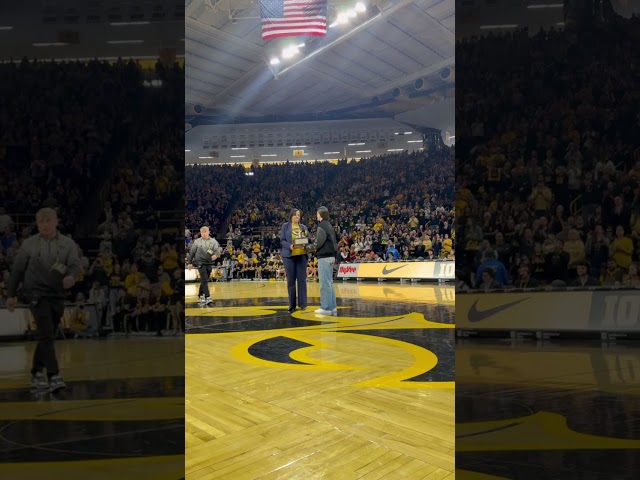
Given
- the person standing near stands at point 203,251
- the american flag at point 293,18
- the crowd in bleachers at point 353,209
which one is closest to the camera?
the person standing near stands at point 203,251

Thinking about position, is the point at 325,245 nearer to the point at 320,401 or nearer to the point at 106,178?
the point at 320,401

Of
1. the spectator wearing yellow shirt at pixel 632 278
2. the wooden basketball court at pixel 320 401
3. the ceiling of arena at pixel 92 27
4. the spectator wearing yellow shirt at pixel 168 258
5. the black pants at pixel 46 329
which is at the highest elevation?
the ceiling of arena at pixel 92 27

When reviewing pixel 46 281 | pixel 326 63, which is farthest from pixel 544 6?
pixel 326 63

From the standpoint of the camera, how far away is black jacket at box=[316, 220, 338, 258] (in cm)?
679

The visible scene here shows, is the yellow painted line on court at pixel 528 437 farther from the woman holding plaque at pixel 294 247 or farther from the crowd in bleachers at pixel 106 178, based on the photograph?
the woman holding plaque at pixel 294 247

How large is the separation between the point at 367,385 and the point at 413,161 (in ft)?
69.0

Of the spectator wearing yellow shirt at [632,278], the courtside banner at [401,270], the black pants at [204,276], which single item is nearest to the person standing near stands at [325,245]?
the black pants at [204,276]

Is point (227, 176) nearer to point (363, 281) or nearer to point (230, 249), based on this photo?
point (230, 249)

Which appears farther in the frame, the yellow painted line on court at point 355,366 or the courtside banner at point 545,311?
the yellow painted line on court at point 355,366

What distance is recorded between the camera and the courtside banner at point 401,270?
43.3 ft

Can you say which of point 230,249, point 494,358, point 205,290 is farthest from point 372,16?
point 494,358

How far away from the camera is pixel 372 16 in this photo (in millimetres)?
16125

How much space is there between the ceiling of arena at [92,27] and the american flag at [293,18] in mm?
10806

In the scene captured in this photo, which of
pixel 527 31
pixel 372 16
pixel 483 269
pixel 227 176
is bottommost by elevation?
pixel 483 269
